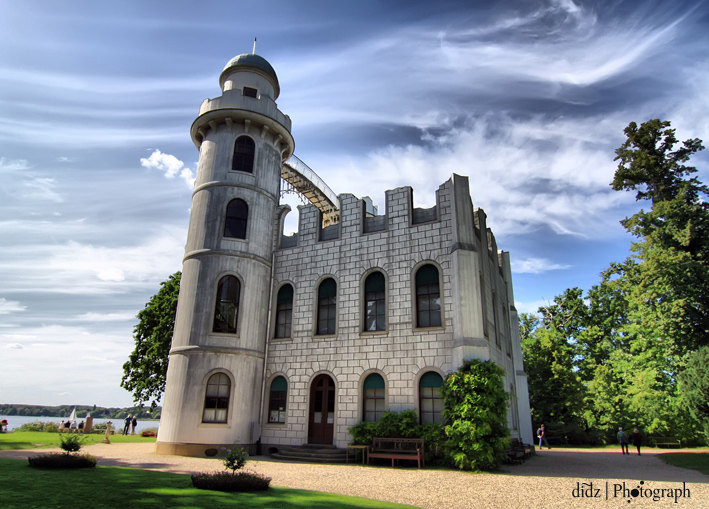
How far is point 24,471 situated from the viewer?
33.2 feet

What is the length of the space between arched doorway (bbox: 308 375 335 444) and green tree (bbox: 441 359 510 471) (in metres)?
5.27

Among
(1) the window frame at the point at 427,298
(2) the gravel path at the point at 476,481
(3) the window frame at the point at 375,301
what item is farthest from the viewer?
(3) the window frame at the point at 375,301

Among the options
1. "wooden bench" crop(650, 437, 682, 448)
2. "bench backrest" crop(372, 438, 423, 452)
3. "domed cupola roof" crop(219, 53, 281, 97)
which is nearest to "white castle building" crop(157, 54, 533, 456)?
"domed cupola roof" crop(219, 53, 281, 97)

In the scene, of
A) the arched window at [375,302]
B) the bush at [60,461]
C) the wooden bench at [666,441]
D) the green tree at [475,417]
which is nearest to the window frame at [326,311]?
the arched window at [375,302]

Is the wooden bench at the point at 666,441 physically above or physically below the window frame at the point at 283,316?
below

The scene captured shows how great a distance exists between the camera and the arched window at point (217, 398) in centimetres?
1852

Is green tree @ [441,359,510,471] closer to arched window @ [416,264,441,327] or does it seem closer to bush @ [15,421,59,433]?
arched window @ [416,264,441,327]

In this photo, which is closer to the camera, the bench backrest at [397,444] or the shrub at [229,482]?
the shrub at [229,482]

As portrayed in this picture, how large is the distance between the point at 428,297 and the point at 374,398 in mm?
4604

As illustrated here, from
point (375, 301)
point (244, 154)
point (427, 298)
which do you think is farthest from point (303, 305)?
point (244, 154)

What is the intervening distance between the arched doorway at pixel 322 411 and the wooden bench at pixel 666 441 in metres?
27.3

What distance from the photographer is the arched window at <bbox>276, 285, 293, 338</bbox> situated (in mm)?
20797

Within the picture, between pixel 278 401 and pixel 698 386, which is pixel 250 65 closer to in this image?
pixel 278 401

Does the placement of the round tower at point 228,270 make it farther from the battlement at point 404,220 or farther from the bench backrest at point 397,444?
the bench backrest at point 397,444
